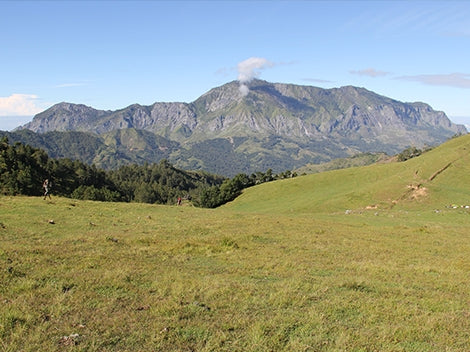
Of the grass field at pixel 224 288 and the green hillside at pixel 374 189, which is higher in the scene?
the grass field at pixel 224 288

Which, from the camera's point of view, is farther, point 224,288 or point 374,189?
point 374,189

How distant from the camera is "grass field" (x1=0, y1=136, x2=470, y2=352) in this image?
31.1 feet

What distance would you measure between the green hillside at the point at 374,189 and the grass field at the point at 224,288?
127 feet

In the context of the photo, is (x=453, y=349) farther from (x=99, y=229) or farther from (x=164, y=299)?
(x=99, y=229)

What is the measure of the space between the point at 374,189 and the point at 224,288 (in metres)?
69.6

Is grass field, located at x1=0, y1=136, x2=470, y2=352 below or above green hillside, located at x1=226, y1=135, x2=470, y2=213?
above

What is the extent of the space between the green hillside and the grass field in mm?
38738

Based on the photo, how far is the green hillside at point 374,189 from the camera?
222ft

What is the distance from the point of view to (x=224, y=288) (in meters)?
13.2

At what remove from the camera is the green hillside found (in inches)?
2665

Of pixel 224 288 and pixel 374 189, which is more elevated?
pixel 224 288

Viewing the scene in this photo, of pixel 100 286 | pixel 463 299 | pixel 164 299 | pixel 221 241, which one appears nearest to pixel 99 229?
pixel 221 241

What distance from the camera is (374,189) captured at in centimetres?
7569

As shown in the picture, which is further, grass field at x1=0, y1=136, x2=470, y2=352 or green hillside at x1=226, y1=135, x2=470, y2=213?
green hillside at x1=226, y1=135, x2=470, y2=213
